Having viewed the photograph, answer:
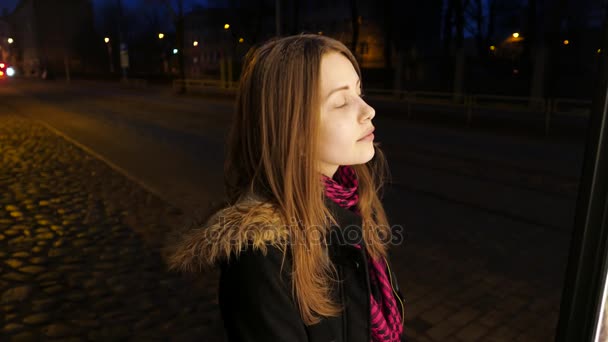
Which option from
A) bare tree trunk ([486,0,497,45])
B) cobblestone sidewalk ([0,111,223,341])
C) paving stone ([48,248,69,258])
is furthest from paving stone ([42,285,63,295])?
bare tree trunk ([486,0,497,45])

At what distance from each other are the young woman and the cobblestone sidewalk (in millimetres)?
2146

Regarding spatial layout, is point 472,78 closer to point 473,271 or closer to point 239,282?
point 473,271

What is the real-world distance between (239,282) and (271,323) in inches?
5.5

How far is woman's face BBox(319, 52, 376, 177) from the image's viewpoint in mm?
1399

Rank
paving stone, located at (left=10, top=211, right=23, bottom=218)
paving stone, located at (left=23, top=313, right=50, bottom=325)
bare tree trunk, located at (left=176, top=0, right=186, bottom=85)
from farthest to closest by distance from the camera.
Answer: bare tree trunk, located at (left=176, top=0, right=186, bottom=85), paving stone, located at (left=10, top=211, right=23, bottom=218), paving stone, located at (left=23, top=313, right=50, bottom=325)

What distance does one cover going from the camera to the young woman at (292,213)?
1268 millimetres

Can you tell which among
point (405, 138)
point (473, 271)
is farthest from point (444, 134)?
point (473, 271)

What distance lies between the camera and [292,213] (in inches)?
54.4

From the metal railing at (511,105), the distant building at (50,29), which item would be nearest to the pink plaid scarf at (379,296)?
the metal railing at (511,105)

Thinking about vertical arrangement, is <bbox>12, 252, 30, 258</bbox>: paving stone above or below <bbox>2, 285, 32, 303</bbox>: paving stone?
above

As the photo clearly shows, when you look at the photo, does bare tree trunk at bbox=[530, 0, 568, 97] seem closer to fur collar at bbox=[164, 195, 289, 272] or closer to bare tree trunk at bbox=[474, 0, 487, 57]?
bare tree trunk at bbox=[474, 0, 487, 57]

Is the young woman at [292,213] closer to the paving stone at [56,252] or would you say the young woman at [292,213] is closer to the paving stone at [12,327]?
the paving stone at [12,327]

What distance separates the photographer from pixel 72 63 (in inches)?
3246

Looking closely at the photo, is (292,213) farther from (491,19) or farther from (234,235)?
(491,19)
